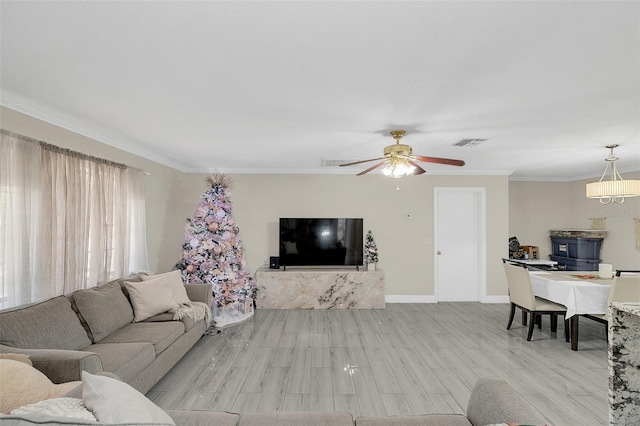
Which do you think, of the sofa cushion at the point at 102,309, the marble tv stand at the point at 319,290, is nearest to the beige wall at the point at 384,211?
the marble tv stand at the point at 319,290

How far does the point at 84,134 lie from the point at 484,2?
12.6 ft

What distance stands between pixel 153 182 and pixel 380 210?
3.90m

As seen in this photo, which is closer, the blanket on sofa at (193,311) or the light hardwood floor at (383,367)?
the light hardwood floor at (383,367)

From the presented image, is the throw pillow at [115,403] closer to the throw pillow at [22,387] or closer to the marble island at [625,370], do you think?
Result: the throw pillow at [22,387]

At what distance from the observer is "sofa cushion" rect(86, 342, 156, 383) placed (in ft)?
7.59

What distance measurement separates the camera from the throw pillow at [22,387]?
1.35 m

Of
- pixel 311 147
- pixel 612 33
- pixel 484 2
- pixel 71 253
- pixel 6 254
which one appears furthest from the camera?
pixel 311 147

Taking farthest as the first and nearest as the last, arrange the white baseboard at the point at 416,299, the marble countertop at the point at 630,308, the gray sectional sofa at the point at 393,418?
the white baseboard at the point at 416,299
the gray sectional sofa at the point at 393,418
the marble countertop at the point at 630,308

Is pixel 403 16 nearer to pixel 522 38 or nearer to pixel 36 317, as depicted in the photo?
pixel 522 38

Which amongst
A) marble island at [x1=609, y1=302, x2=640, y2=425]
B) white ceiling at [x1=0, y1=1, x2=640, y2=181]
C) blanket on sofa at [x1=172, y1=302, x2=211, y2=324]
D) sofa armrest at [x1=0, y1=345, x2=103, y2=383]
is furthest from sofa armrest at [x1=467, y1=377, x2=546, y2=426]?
blanket on sofa at [x1=172, y1=302, x2=211, y2=324]

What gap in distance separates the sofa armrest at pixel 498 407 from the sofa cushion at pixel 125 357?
235cm

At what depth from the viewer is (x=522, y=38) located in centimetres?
168

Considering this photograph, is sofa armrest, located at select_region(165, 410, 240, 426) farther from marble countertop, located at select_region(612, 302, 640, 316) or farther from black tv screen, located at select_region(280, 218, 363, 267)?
black tv screen, located at select_region(280, 218, 363, 267)

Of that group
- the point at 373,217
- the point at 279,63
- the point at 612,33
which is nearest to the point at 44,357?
the point at 279,63
